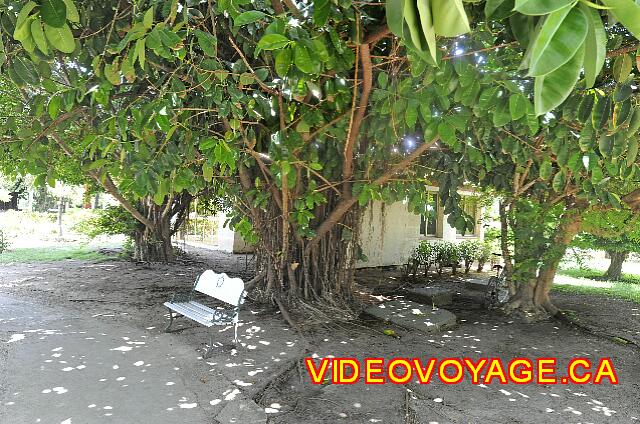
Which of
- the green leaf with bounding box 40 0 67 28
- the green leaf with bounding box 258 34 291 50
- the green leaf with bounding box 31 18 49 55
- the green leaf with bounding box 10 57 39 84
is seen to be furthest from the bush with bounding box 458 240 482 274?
the green leaf with bounding box 40 0 67 28

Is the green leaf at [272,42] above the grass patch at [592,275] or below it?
above

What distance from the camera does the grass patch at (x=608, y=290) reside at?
9477 mm

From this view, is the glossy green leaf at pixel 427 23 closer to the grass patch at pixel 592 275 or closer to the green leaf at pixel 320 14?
the green leaf at pixel 320 14

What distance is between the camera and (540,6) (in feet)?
1.87

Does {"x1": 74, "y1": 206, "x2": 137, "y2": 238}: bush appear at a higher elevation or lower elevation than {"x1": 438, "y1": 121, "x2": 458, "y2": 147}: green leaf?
lower

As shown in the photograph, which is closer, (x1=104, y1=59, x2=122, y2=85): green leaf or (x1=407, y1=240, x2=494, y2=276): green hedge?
(x1=104, y1=59, x2=122, y2=85): green leaf

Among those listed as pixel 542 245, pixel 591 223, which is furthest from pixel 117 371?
pixel 591 223

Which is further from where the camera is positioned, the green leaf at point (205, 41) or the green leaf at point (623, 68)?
the green leaf at point (205, 41)

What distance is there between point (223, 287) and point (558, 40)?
192 inches

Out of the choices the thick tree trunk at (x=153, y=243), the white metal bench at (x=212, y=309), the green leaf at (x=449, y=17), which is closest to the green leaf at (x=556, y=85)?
the green leaf at (x=449, y=17)

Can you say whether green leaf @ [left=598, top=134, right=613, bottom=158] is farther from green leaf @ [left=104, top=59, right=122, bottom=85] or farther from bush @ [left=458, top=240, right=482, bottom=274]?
bush @ [left=458, top=240, right=482, bottom=274]

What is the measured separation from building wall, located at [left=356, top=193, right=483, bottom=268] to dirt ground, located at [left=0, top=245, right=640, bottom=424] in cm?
262

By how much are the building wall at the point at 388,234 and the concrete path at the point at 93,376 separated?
7194 millimetres

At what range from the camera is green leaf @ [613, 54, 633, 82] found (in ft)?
7.41
